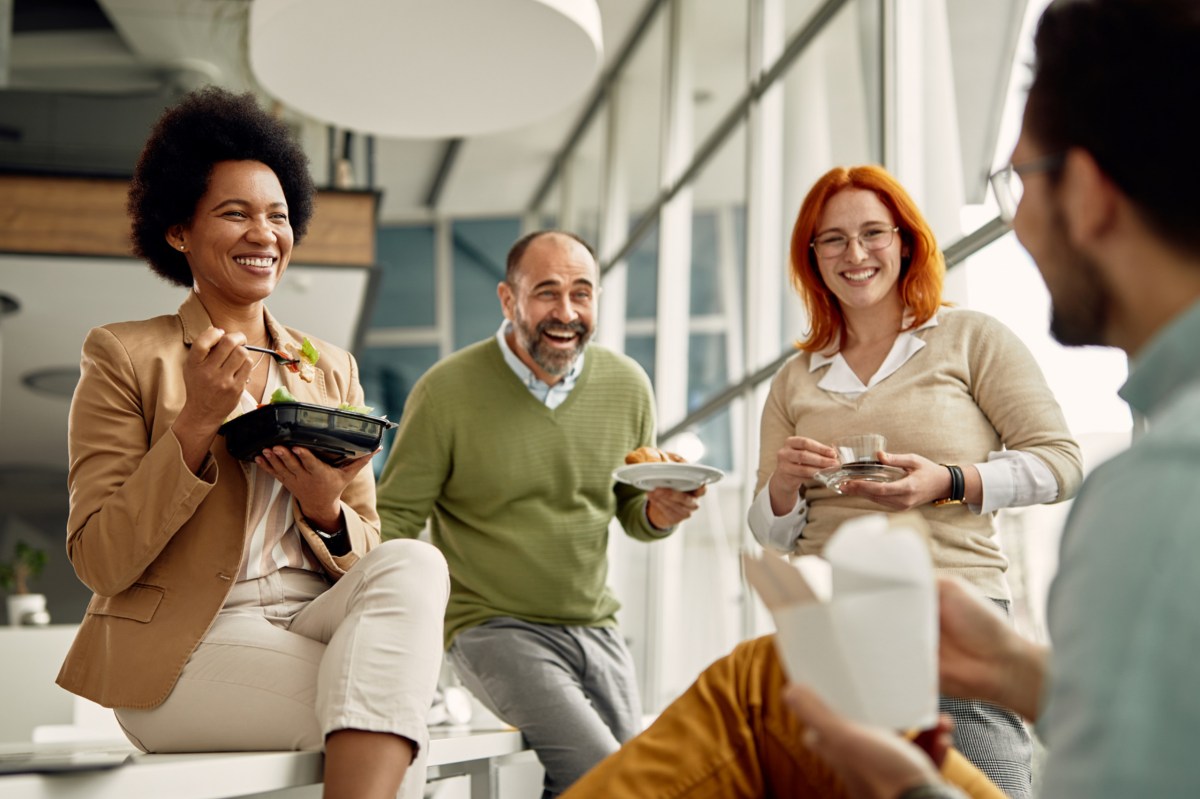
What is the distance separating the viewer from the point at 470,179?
10.5 m

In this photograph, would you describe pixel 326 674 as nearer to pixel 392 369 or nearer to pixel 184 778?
pixel 184 778

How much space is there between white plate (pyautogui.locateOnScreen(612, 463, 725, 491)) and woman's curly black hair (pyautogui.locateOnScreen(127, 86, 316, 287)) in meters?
0.96

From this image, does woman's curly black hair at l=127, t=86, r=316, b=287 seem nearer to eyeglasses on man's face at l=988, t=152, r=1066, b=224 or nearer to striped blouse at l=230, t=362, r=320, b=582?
striped blouse at l=230, t=362, r=320, b=582

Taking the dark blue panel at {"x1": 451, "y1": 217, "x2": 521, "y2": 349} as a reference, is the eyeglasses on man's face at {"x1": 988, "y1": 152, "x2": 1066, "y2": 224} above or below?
below

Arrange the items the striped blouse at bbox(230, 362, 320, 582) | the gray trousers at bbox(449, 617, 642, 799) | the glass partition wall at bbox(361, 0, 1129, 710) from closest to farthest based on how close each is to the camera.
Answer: the striped blouse at bbox(230, 362, 320, 582) → the gray trousers at bbox(449, 617, 642, 799) → the glass partition wall at bbox(361, 0, 1129, 710)

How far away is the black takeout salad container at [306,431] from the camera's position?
174 cm

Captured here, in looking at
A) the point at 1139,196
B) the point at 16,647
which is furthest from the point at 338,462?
the point at 16,647

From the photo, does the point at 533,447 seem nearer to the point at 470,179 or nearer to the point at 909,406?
the point at 909,406

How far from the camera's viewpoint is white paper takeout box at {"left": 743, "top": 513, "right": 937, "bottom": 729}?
0.88m

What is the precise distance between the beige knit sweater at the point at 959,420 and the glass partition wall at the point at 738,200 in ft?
1.92

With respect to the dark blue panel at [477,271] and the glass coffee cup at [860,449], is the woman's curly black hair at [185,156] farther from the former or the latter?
the dark blue panel at [477,271]

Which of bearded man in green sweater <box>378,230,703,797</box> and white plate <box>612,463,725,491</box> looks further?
bearded man in green sweater <box>378,230,703,797</box>

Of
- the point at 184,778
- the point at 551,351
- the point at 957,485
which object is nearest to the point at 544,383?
the point at 551,351

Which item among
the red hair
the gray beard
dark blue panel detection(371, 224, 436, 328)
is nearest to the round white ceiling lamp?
the gray beard
